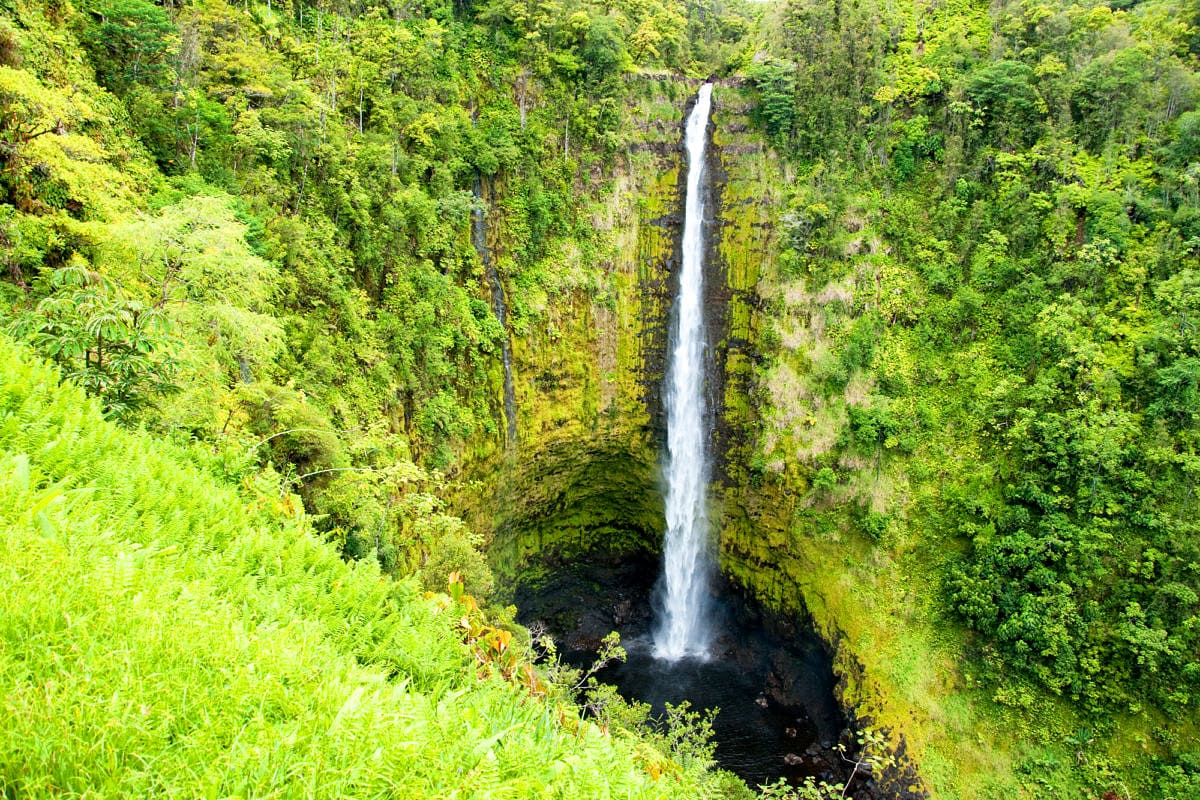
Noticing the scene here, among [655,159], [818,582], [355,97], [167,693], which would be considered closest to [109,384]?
[167,693]

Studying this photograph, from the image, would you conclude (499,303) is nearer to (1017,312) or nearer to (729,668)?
(729,668)

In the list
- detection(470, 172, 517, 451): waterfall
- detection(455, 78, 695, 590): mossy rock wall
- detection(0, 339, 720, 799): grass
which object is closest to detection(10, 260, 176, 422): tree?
detection(0, 339, 720, 799): grass

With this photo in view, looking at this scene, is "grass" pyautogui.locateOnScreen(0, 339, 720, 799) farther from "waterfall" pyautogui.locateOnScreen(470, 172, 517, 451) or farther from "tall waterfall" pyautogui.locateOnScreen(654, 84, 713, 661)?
"tall waterfall" pyautogui.locateOnScreen(654, 84, 713, 661)

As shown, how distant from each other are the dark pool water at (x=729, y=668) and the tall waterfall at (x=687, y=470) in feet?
2.58

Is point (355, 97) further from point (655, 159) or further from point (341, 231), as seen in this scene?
point (655, 159)

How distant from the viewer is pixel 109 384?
16.3ft

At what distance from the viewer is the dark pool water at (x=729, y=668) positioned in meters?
16.4

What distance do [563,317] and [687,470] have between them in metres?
7.13

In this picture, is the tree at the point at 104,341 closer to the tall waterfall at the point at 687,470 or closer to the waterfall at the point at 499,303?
the waterfall at the point at 499,303

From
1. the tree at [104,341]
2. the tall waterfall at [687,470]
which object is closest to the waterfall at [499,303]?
the tall waterfall at [687,470]

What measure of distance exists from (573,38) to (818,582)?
816 inches

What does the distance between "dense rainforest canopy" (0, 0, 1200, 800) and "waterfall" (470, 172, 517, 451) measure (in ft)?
1.14


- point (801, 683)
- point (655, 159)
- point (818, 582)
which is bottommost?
point (801, 683)

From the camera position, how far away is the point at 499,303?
1958cm
